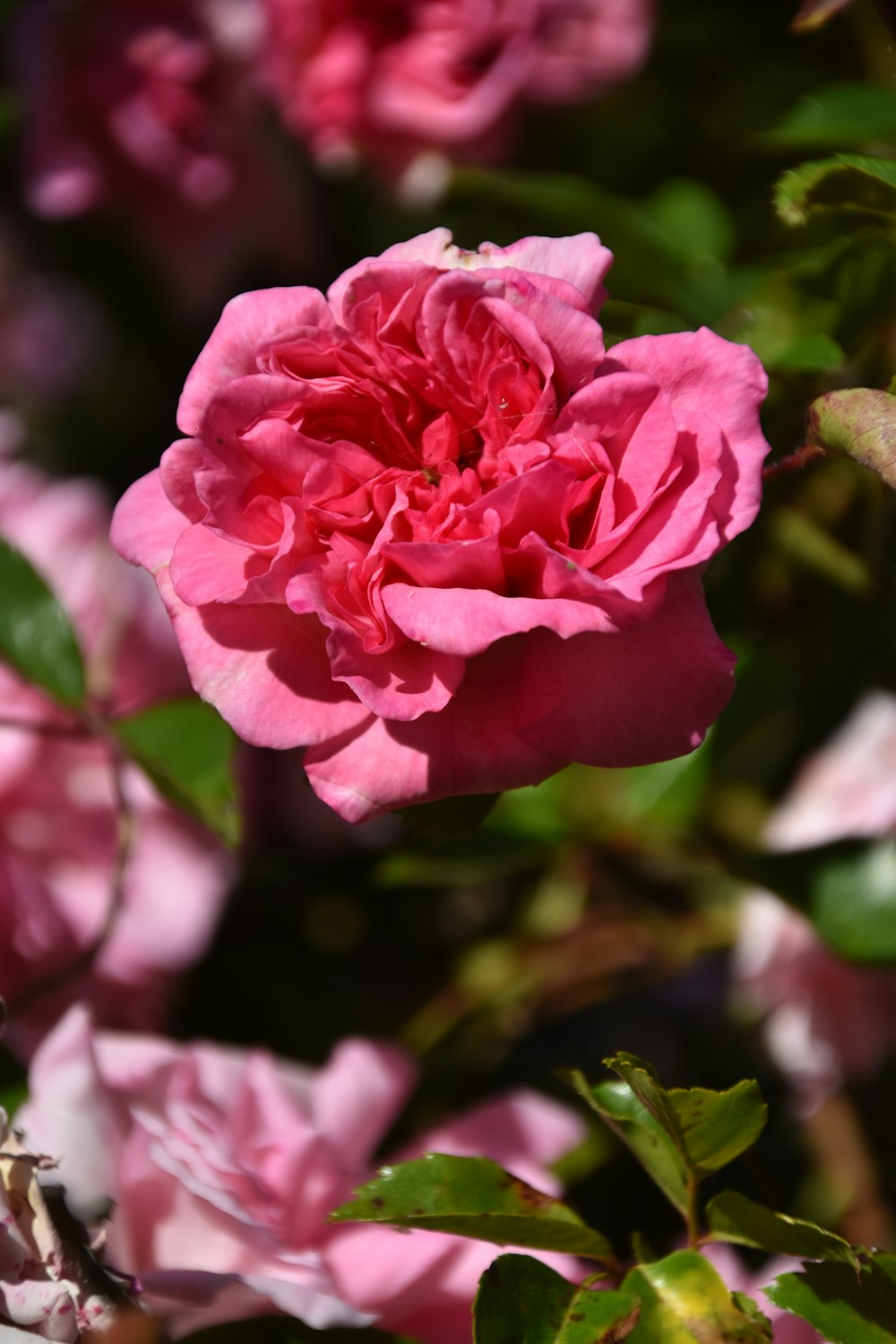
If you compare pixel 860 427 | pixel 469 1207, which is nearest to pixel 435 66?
pixel 860 427

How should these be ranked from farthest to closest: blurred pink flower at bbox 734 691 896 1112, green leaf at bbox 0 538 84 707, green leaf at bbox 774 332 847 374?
1. blurred pink flower at bbox 734 691 896 1112
2. green leaf at bbox 0 538 84 707
3. green leaf at bbox 774 332 847 374

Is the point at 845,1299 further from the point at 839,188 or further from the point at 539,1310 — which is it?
the point at 839,188

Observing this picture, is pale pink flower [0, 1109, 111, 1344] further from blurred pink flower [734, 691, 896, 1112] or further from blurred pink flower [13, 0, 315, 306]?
blurred pink flower [13, 0, 315, 306]

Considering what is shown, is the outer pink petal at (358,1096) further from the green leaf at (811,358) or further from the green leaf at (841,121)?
the green leaf at (841,121)

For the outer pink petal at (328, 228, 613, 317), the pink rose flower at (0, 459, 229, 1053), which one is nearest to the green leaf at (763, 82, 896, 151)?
the outer pink petal at (328, 228, 613, 317)

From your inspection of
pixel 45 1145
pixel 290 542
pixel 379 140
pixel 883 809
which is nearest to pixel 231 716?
pixel 290 542

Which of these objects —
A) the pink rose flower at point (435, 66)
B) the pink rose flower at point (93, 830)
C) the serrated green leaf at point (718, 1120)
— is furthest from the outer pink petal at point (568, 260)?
the pink rose flower at point (435, 66)

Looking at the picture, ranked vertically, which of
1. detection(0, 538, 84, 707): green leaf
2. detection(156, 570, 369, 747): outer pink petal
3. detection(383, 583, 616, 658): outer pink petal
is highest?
detection(383, 583, 616, 658): outer pink petal
